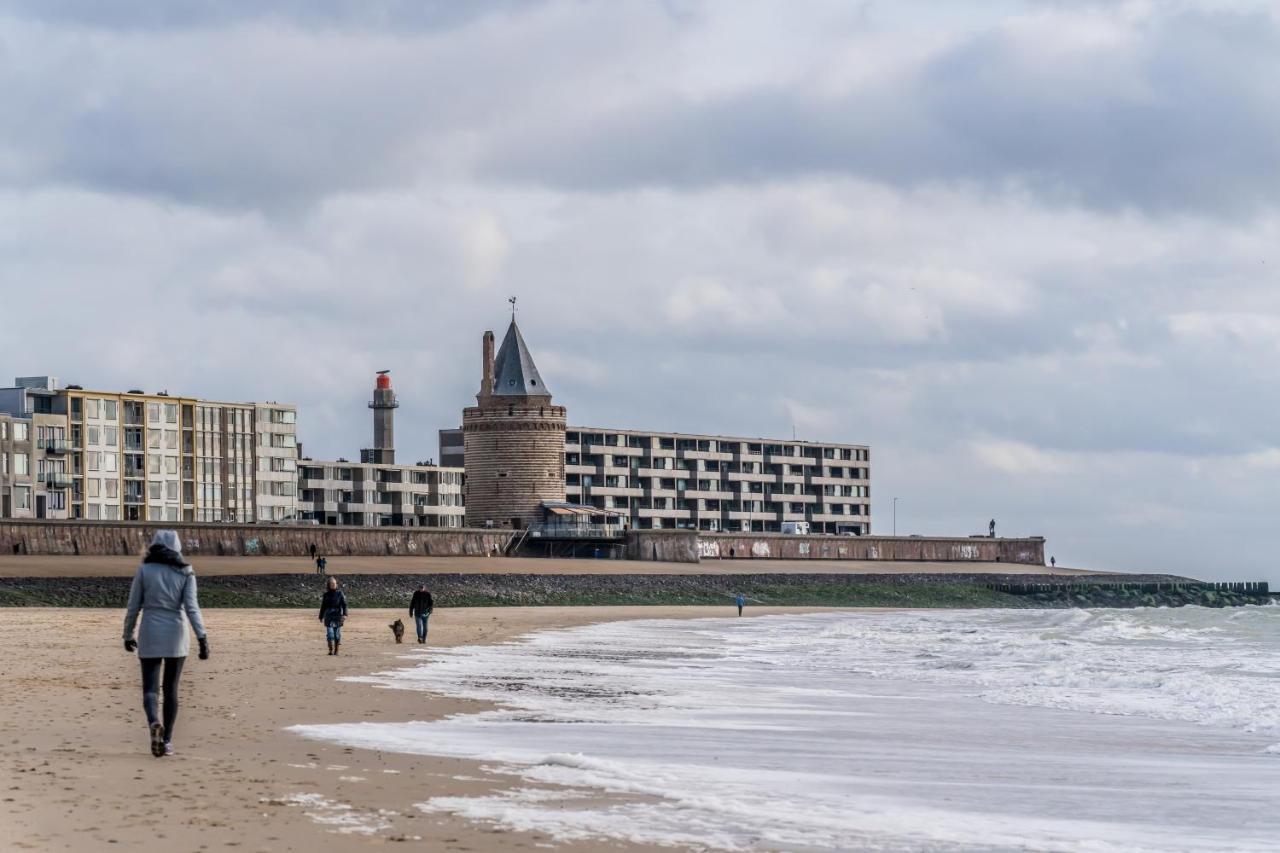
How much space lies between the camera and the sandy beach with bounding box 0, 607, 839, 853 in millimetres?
10297

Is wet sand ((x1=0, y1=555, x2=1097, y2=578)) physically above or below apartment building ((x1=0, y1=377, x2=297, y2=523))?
below

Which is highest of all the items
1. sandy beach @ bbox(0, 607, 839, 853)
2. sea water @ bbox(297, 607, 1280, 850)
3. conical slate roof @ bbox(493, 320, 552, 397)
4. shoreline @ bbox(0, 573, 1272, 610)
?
conical slate roof @ bbox(493, 320, 552, 397)

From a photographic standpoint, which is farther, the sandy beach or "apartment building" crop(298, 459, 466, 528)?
"apartment building" crop(298, 459, 466, 528)

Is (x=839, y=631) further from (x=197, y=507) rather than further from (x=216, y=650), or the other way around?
(x=197, y=507)

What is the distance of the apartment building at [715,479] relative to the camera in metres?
143

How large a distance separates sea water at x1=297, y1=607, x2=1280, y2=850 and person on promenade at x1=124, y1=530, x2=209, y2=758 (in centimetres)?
225

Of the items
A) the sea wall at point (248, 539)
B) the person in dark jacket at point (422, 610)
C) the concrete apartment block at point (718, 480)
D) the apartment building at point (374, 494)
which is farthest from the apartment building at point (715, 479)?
the person in dark jacket at point (422, 610)

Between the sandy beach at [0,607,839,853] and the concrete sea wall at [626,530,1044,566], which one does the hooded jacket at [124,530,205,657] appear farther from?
the concrete sea wall at [626,530,1044,566]

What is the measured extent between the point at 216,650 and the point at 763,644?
1556 centimetres

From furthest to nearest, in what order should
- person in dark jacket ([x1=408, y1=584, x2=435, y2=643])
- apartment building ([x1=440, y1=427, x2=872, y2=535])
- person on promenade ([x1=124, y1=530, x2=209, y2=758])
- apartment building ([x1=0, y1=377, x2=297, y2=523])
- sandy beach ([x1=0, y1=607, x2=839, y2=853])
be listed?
1. apartment building ([x1=440, y1=427, x2=872, y2=535])
2. apartment building ([x1=0, y1=377, x2=297, y2=523])
3. person in dark jacket ([x1=408, y1=584, x2=435, y2=643])
4. person on promenade ([x1=124, y1=530, x2=209, y2=758])
5. sandy beach ([x1=0, y1=607, x2=839, y2=853])

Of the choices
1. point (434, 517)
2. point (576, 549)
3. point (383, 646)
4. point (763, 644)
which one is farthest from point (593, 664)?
point (434, 517)

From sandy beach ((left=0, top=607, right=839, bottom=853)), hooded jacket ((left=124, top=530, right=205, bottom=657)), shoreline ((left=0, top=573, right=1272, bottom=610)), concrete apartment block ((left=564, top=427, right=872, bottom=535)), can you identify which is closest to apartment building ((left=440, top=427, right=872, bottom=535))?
concrete apartment block ((left=564, top=427, right=872, bottom=535))

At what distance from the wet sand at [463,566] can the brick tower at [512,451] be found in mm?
9221

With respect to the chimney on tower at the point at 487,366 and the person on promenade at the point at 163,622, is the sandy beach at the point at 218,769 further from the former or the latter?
the chimney on tower at the point at 487,366
